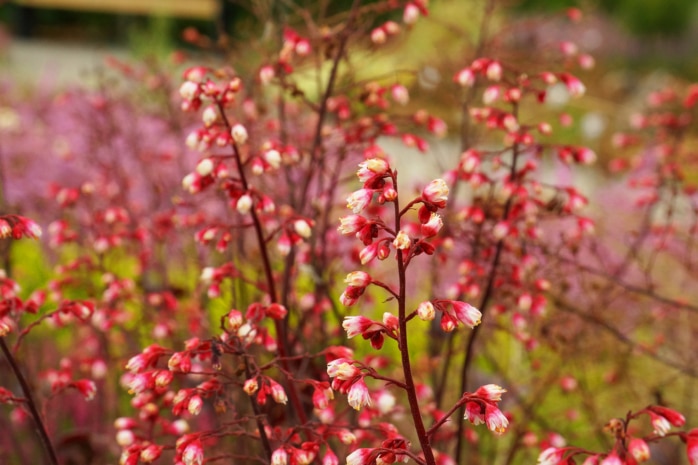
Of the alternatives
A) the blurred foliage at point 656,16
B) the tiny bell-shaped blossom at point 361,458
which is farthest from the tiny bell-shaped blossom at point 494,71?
the blurred foliage at point 656,16

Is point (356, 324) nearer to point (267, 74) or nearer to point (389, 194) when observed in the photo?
point (389, 194)

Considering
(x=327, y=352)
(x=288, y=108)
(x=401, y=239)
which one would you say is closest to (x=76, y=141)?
(x=288, y=108)

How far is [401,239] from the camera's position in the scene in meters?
1.09

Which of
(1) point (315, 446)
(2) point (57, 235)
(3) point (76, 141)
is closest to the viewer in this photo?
(1) point (315, 446)

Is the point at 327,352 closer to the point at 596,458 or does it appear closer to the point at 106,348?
the point at 596,458

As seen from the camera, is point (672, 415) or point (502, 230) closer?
point (672, 415)

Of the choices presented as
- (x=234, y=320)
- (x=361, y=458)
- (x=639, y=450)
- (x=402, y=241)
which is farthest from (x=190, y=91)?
(x=639, y=450)

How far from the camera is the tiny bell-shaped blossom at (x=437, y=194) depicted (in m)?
1.15

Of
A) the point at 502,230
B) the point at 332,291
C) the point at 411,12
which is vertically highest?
the point at 411,12

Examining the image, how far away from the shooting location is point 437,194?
3.79 ft

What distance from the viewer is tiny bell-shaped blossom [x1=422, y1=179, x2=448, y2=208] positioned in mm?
1152

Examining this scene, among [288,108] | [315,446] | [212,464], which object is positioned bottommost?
[212,464]

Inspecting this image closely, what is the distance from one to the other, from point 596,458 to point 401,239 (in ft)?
1.55

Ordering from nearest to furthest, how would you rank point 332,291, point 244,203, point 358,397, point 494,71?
point 358,397
point 244,203
point 494,71
point 332,291
